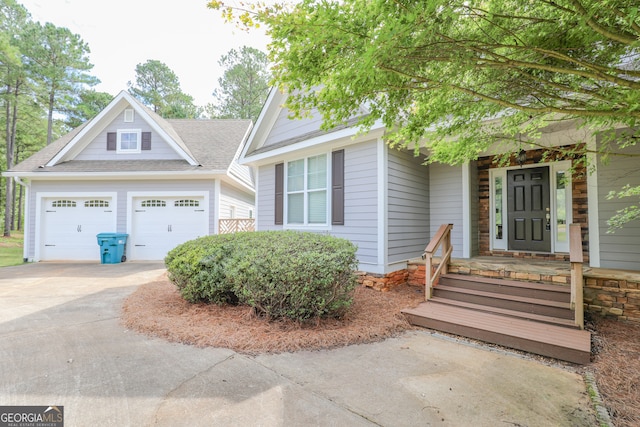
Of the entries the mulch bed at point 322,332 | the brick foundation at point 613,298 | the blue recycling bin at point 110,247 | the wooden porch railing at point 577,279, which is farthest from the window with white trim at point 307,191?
the blue recycling bin at point 110,247

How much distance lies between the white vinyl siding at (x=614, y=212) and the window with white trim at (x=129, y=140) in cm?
1231

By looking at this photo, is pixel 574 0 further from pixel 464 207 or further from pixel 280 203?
pixel 280 203

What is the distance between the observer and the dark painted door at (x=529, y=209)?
5621 mm

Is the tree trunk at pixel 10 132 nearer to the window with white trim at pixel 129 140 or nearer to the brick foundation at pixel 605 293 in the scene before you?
the window with white trim at pixel 129 140

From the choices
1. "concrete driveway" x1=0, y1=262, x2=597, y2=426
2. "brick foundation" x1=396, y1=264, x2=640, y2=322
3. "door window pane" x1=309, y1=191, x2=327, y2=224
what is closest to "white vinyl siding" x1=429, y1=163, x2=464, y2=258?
"brick foundation" x1=396, y1=264, x2=640, y2=322

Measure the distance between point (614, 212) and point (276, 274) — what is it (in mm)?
5287

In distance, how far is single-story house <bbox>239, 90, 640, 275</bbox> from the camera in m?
4.71

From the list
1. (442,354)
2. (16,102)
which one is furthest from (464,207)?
(16,102)

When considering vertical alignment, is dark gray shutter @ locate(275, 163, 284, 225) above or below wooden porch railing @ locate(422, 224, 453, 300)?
above

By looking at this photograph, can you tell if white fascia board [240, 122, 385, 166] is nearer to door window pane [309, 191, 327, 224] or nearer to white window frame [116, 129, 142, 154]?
door window pane [309, 191, 327, 224]

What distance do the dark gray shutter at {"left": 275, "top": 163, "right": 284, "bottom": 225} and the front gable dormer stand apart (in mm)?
4177

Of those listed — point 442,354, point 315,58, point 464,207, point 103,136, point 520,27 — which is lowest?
point 442,354

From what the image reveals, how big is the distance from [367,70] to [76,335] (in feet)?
13.7

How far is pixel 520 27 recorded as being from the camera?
89.4 inches
